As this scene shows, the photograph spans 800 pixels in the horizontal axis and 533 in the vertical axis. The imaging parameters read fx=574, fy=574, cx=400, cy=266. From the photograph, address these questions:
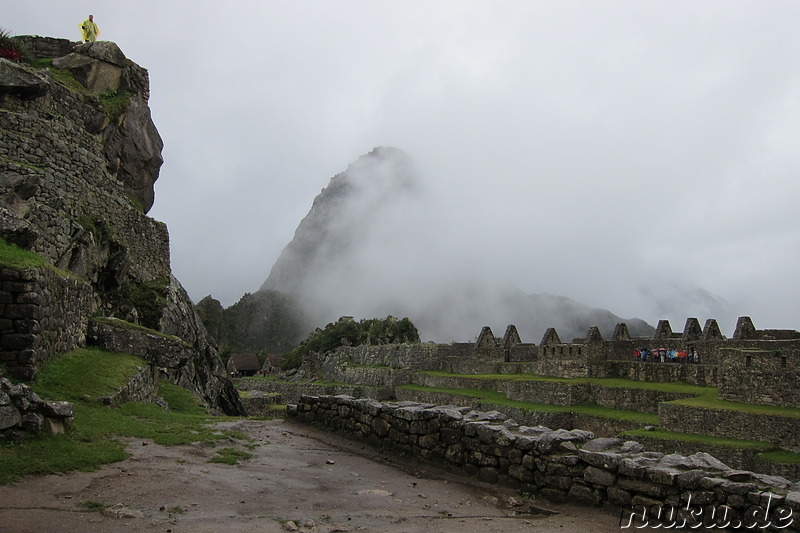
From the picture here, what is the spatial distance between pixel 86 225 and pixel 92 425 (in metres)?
8.15

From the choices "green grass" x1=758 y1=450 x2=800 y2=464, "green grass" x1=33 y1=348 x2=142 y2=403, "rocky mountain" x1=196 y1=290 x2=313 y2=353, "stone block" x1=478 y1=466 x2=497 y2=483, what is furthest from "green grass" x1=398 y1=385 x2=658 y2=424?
A: "rocky mountain" x1=196 y1=290 x2=313 y2=353

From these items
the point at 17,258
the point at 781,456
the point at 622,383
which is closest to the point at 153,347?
the point at 17,258

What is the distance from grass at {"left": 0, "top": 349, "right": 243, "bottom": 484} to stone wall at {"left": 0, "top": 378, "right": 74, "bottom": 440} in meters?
0.13

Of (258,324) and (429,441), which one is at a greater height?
(258,324)

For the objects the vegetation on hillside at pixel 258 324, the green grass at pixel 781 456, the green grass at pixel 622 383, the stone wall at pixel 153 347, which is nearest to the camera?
the stone wall at pixel 153 347

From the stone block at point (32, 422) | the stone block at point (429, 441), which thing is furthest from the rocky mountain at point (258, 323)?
the stone block at point (32, 422)

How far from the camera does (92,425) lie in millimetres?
8414

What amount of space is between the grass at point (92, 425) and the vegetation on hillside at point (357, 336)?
4845 centimetres

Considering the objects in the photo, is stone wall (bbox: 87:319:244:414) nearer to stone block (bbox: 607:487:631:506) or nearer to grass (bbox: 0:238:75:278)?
grass (bbox: 0:238:75:278)

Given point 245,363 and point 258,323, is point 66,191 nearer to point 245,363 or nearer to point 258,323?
point 245,363

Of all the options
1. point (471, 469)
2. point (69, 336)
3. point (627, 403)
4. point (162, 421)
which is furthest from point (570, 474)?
point (627, 403)

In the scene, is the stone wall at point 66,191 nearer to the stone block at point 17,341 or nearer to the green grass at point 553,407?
the stone block at point 17,341

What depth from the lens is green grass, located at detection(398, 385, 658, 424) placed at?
24078mm

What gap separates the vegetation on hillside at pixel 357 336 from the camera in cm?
Answer: 6194
